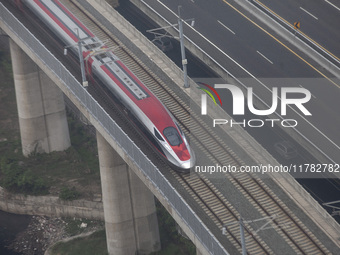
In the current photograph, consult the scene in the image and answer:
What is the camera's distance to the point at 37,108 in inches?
3784

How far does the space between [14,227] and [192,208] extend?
31.3 meters

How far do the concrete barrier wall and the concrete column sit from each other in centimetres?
670

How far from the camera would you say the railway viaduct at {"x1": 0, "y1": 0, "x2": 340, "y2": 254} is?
64.2 m

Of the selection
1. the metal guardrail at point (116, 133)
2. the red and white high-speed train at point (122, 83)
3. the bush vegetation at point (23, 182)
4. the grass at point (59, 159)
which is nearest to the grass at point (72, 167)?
the grass at point (59, 159)

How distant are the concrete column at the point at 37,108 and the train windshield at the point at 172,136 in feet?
90.1

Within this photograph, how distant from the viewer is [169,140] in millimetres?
70062

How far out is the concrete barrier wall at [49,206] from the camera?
3546 inches


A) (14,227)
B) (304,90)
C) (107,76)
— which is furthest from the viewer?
(14,227)

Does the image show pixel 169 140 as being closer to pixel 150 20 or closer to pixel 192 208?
pixel 192 208

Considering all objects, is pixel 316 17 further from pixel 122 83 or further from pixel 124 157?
pixel 124 157

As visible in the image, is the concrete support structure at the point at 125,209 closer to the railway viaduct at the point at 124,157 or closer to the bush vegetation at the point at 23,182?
the railway viaduct at the point at 124,157

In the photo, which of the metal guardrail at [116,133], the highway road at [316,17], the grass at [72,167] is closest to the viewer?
the metal guardrail at [116,133]

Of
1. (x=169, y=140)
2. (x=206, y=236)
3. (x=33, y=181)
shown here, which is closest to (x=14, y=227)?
(x=33, y=181)

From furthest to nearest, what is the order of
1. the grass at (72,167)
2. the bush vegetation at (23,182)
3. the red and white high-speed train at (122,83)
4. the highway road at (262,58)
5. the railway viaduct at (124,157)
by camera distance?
1. the bush vegetation at (23,182)
2. the grass at (72,167)
3. the highway road at (262,58)
4. the red and white high-speed train at (122,83)
5. the railway viaduct at (124,157)
